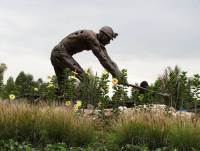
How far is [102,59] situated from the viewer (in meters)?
7.43

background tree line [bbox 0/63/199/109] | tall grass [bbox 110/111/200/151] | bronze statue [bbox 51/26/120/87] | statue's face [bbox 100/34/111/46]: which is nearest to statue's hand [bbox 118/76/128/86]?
background tree line [bbox 0/63/199/109]

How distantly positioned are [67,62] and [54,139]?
11.7 ft

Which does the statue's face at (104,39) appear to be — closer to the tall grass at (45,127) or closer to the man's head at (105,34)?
the man's head at (105,34)

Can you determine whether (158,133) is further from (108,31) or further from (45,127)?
(108,31)

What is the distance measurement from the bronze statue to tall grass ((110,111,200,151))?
3.35 metres

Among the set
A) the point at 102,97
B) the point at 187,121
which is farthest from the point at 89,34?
the point at 187,121

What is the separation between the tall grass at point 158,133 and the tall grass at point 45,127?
1.61 ft

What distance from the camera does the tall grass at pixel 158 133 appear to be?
3938 millimetres

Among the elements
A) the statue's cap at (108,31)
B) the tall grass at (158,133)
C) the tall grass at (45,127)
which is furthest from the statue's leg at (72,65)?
the tall grass at (158,133)

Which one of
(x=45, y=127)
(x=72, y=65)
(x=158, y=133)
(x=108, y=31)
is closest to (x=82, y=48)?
(x=72, y=65)

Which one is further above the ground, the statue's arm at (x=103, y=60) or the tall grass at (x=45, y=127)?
the statue's arm at (x=103, y=60)

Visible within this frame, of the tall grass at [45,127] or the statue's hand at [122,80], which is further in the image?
the statue's hand at [122,80]

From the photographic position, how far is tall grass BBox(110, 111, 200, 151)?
394cm

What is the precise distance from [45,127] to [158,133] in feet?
5.52
